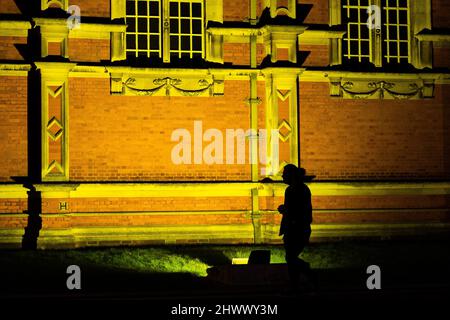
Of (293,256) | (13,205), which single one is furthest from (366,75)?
(13,205)

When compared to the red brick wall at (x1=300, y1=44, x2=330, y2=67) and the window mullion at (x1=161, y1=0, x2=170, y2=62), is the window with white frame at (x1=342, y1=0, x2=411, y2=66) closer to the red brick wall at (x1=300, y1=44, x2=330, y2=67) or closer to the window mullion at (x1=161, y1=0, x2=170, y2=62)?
the red brick wall at (x1=300, y1=44, x2=330, y2=67)

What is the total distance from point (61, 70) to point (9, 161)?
2.13 metres

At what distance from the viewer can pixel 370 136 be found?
17.2 meters

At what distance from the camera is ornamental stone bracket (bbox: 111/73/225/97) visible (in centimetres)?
1627

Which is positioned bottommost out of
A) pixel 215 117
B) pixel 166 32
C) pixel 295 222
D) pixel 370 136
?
pixel 295 222

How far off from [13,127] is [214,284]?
618cm

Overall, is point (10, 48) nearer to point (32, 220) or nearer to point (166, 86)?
point (166, 86)

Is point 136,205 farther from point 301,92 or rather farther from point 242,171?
point 301,92

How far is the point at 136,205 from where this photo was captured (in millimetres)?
16266

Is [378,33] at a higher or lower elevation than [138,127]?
higher

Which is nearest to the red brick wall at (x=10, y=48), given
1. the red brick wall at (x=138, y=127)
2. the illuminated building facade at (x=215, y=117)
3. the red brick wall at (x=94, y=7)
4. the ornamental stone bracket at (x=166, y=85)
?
the illuminated building facade at (x=215, y=117)

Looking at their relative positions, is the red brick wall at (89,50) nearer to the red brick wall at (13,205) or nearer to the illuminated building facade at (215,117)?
the illuminated building facade at (215,117)

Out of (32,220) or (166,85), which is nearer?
(32,220)
